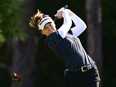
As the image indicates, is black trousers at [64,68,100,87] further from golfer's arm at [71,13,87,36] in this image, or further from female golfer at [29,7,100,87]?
golfer's arm at [71,13,87,36]

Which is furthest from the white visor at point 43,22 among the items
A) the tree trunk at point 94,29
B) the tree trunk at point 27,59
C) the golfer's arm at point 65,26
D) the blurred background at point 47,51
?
the tree trunk at point 27,59

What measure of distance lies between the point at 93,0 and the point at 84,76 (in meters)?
10.7

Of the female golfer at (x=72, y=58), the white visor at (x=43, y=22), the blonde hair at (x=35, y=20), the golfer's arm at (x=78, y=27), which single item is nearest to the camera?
the female golfer at (x=72, y=58)

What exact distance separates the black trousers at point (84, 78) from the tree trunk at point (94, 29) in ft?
33.0

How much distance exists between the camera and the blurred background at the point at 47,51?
20344 mm

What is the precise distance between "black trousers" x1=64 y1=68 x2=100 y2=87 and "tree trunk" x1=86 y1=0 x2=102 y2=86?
1005cm

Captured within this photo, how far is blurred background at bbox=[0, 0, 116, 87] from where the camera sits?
20344 mm

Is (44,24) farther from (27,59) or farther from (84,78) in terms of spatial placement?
(27,59)

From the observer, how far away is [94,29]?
20.5m

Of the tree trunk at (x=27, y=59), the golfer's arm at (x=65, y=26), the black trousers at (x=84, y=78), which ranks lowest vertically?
the black trousers at (x=84, y=78)

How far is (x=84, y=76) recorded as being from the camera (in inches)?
391

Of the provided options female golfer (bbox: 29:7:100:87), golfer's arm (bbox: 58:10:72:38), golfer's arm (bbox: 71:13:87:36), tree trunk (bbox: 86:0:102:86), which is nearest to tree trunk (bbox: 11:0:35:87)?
tree trunk (bbox: 86:0:102:86)

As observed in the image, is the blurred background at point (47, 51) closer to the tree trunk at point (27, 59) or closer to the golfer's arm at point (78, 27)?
the tree trunk at point (27, 59)
